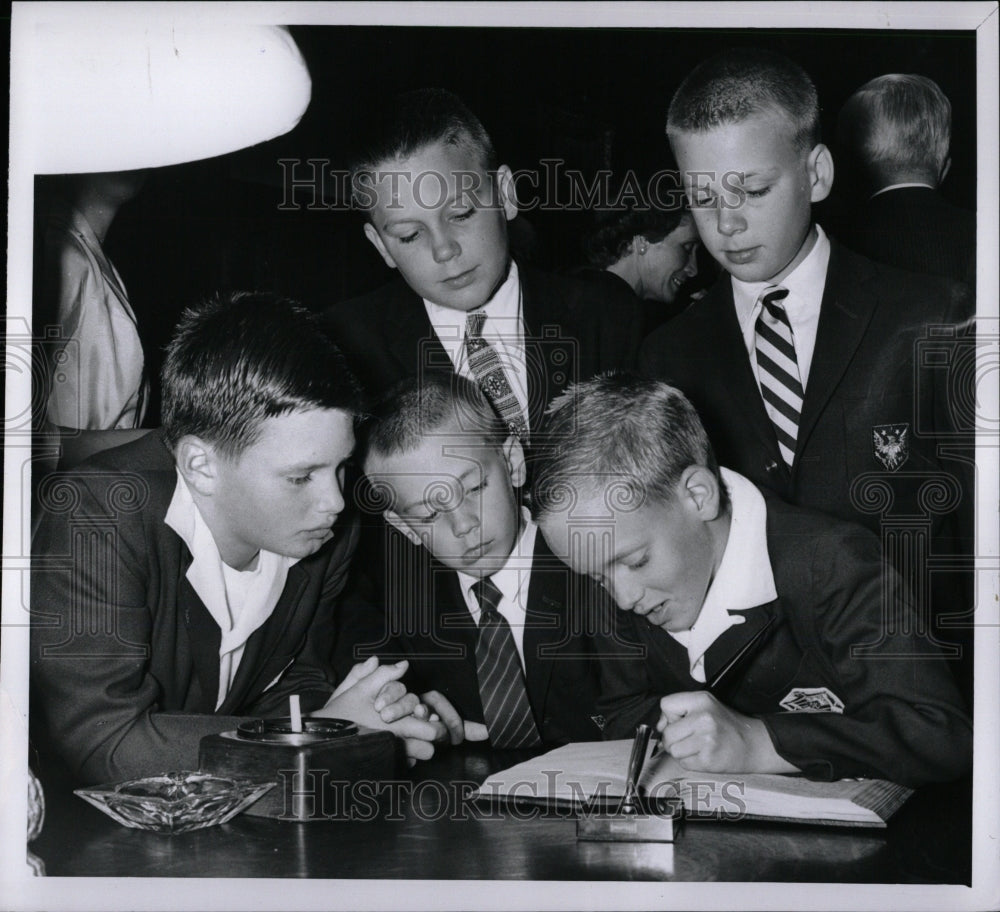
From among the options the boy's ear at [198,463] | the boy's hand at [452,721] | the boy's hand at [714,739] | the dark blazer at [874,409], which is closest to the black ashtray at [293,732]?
the boy's hand at [452,721]

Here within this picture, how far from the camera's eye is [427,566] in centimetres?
211

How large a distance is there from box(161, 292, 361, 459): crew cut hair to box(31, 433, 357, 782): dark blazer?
0.09 meters

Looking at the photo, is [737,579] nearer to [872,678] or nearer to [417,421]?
[872,678]

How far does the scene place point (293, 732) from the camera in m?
1.99

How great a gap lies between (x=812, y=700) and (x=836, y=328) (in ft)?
1.95

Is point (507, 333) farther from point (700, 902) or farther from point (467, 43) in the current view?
point (700, 902)

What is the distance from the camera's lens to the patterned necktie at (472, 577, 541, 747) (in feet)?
6.89

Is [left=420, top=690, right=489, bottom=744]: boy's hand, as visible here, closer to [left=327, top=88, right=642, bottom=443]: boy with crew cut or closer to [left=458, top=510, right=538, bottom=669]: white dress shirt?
[left=458, top=510, right=538, bottom=669]: white dress shirt

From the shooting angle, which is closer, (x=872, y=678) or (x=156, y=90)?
(x=872, y=678)

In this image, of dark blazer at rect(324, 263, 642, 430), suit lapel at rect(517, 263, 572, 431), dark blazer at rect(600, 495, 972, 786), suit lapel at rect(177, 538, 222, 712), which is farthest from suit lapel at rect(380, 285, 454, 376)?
dark blazer at rect(600, 495, 972, 786)

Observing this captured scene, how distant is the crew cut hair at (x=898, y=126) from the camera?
2109 millimetres

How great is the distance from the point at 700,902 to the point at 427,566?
2.19 ft

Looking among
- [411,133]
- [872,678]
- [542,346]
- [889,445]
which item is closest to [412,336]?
[542,346]

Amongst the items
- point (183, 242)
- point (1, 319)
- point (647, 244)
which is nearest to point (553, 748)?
point (647, 244)
